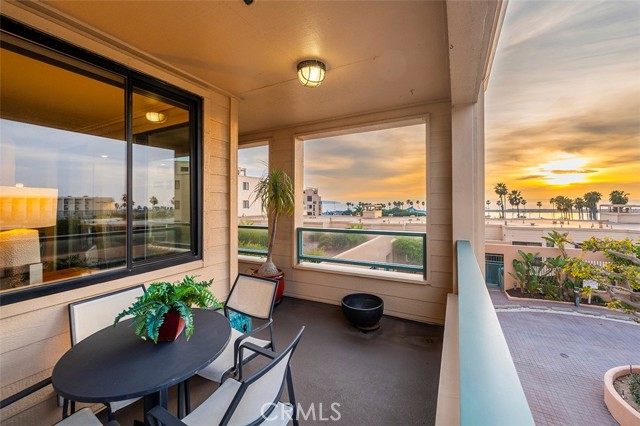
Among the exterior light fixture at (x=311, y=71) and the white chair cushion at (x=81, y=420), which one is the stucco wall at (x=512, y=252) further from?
the white chair cushion at (x=81, y=420)

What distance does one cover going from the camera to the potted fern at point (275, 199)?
12.3 feet

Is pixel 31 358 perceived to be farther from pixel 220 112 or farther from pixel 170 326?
pixel 220 112

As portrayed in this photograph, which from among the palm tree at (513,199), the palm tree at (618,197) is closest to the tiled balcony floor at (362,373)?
the palm tree at (618,197)

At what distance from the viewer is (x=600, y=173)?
4418 millimetres

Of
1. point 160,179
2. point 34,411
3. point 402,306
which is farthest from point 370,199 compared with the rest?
point 34,411

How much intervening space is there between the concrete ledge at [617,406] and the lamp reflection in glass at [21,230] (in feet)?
16.3

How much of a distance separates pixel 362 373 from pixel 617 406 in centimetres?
247

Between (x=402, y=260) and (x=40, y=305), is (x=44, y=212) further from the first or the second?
(x=402, y=260)

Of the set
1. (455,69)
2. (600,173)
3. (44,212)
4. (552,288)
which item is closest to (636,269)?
(600,173)

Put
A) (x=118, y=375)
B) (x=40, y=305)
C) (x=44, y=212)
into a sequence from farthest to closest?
(x=44, y=212)
(x=40, y=305)
(x=118, y=375)

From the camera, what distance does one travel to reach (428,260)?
3172 mm

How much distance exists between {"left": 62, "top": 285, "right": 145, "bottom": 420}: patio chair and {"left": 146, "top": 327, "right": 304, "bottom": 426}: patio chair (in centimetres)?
67

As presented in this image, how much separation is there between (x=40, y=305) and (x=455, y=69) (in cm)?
348

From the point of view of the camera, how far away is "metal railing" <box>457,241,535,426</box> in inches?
20.4
